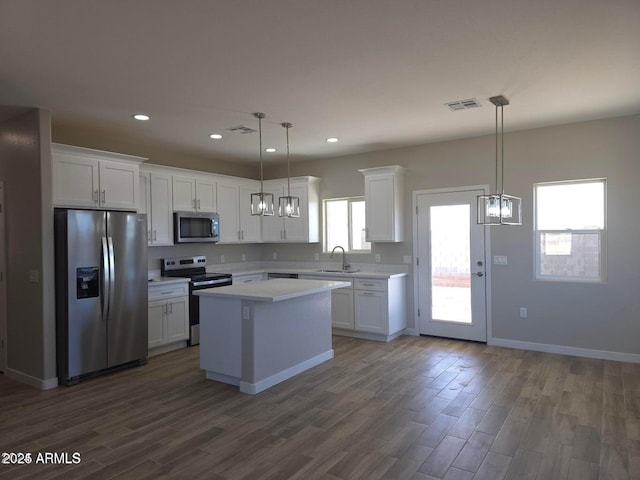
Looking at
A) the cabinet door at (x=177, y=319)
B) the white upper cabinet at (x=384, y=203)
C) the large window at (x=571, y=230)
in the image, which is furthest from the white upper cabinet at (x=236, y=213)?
the large window at (x=571, y=230)

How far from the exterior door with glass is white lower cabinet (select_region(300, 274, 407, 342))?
0.36 meters

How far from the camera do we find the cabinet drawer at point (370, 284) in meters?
5.67

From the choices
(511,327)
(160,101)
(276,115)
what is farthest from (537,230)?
(160,101)

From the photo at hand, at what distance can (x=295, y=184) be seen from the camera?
6754 mm

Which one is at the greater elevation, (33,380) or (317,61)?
(317,61)

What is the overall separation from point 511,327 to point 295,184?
3.67 meters

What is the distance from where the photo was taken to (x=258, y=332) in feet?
12.9

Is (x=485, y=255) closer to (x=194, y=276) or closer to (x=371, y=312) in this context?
(x=371, y=312)

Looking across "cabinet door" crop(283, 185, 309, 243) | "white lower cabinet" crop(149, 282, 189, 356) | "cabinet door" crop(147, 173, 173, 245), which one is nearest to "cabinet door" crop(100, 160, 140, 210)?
"cabinet door" crop(147, 173, 173, 245)

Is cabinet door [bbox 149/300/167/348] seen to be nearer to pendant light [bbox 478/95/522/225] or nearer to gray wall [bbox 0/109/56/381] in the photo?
gray wall [bbox 0/109/56/381]

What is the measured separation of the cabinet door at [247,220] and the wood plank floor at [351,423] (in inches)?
101

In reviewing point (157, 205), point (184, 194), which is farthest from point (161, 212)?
point (184, 194)

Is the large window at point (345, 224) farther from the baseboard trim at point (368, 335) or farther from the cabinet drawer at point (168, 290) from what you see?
the cabinet drawer at point (168, 290)

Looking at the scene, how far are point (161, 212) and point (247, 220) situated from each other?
161 cm
